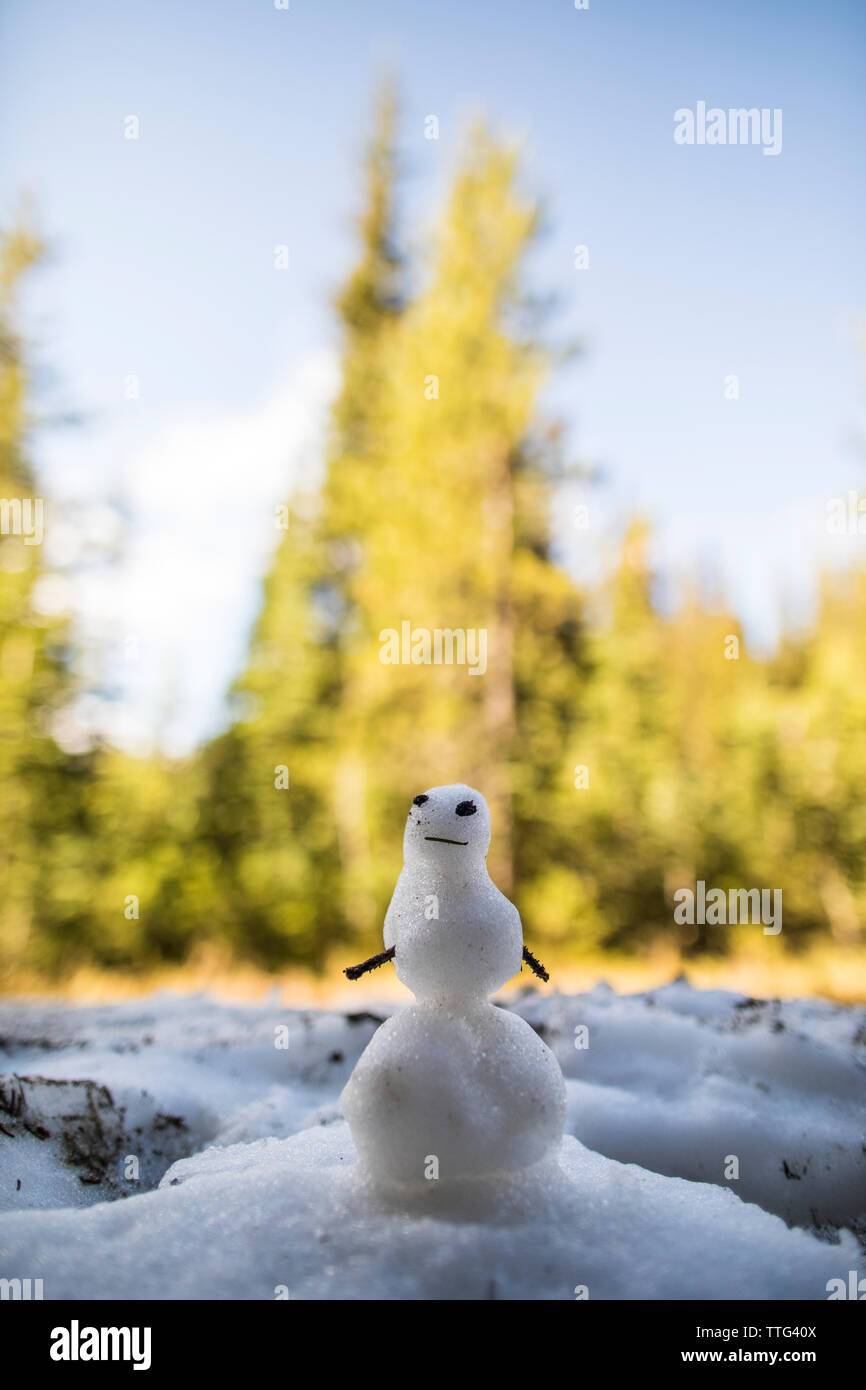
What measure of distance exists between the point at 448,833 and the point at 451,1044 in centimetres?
37

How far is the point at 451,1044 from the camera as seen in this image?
52.9 inches

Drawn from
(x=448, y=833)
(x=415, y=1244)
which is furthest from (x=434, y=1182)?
(x=448, y=833)

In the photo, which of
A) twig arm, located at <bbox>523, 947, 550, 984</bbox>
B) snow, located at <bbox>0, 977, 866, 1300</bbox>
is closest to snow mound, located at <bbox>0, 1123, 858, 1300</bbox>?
snow, located at <bbox>0, 977, 866, 1300</bbox>

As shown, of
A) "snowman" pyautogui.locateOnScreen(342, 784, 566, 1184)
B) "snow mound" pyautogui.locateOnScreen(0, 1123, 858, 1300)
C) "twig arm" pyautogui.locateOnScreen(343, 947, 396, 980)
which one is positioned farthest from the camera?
"twig arm" pyautogui.locateOnScreen(343, 947, 396, 980)

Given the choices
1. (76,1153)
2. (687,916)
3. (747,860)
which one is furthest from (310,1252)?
(747,860)

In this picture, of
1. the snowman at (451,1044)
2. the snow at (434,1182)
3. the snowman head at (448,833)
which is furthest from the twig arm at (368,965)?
the snow at (434,1182)

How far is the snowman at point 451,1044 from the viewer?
1269 millimetres

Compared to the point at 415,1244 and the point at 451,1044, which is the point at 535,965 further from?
the point at 415,1244

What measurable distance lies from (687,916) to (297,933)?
7.03 m

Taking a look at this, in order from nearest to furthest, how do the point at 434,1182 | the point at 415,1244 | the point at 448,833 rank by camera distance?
the point at 415,1244 < the point at 434,1182 < the point at 448,833

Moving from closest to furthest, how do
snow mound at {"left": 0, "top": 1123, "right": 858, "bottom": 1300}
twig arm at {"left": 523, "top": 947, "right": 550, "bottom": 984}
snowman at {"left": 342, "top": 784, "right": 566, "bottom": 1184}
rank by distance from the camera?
snow mound at {"left": 0, "top": 1123, "right": 858, "bottom": 1300} < snowman at {"left": 342, "top": 784, "right": 566, "bottom": 1184} < twig arm at {"left": 523, "top": 947, "right": 550, "bottom": 984}

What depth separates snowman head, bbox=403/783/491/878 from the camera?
1430mm

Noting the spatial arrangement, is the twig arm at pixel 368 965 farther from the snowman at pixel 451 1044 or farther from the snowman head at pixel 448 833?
the snowman head at pixel 448 833

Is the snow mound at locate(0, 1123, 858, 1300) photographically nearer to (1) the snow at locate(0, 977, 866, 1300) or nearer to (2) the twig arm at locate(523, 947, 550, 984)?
(1) the snow at locate(0, 977, 866, 1300)
